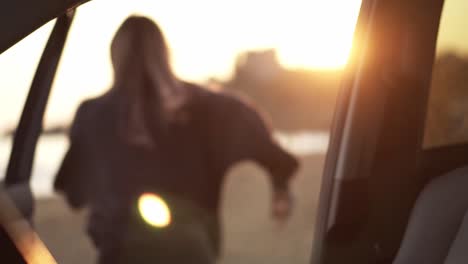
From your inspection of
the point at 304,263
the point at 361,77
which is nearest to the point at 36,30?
the point at 361,77

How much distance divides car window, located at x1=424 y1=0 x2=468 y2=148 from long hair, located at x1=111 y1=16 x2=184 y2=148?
112cm

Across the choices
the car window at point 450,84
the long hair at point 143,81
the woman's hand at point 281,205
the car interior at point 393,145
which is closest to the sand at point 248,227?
the woman's hand at point 281,205

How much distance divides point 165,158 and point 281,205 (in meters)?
0.48

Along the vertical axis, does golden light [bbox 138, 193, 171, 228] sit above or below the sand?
above

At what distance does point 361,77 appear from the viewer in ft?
6.16

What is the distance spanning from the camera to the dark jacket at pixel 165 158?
2.74 meters

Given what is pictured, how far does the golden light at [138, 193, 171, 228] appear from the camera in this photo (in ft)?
8.77

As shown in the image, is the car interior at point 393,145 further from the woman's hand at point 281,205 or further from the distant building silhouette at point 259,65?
the distant building silhouette at point 259,65

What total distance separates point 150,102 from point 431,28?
4.40ft

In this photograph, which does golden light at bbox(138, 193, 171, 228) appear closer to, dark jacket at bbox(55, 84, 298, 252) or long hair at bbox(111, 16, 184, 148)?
dark jacket at bbox(55, 84, 298, 252)

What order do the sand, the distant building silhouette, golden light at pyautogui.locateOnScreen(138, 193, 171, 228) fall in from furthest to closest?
the distant building silhouette < the sand < golden light at pyautogui.locateOnScreen(138, 193, 171, 228)

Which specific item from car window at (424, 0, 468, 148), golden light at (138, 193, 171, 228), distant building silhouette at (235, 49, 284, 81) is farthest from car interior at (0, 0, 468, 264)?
distant building silhouette at (235, 49, 284, 81)

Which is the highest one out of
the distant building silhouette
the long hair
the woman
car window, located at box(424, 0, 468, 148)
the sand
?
car window, located at box(424, 0, 468, 148)

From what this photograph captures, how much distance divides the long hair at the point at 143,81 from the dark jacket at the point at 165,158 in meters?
0.04
